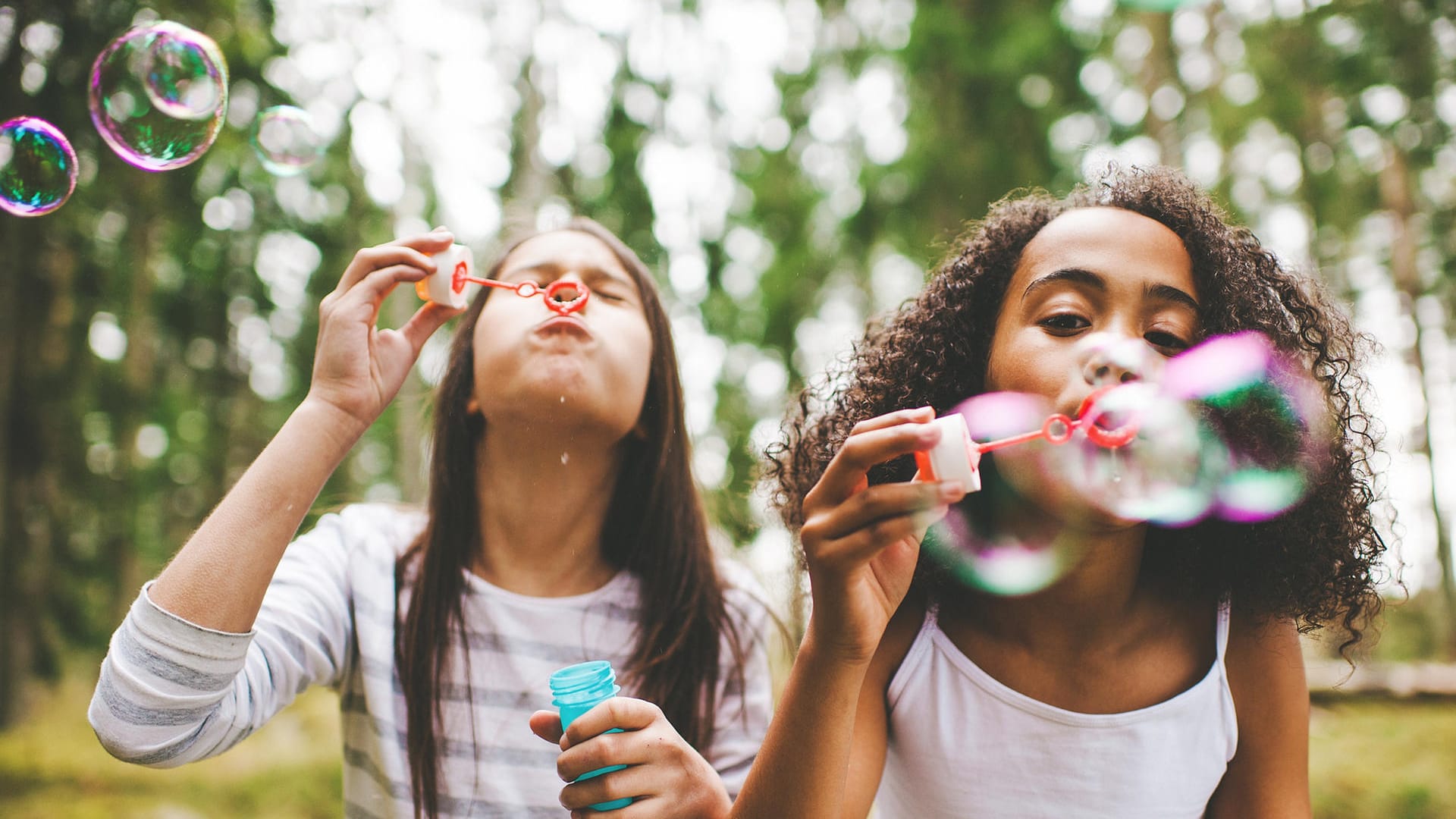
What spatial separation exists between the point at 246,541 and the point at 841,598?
803 mm

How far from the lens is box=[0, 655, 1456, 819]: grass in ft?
14.2

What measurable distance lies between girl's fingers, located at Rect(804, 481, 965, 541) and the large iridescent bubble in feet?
5.92

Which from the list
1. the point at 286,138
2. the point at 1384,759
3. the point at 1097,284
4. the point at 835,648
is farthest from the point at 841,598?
the point at 1384,759

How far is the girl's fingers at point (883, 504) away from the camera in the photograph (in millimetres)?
912

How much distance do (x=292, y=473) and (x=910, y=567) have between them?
86 centimetres

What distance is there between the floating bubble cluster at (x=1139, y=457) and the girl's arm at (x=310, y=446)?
35.9 inches

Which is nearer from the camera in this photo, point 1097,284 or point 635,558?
point 1097,284

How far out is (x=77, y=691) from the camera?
10789mm

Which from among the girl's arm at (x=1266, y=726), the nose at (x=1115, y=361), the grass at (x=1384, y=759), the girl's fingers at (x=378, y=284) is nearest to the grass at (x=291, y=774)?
the grass at (x=1384, y=759)

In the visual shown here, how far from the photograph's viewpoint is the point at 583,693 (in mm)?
1077

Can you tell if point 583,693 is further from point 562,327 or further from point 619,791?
point 562,327

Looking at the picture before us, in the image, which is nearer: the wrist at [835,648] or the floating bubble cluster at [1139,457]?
the wrist at [835,648]

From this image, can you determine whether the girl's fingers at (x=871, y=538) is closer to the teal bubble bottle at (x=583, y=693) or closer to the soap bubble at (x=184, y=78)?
the teal bubble bottle at (x=583, y=693)

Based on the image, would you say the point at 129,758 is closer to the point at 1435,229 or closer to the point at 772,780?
the point at 772,780
